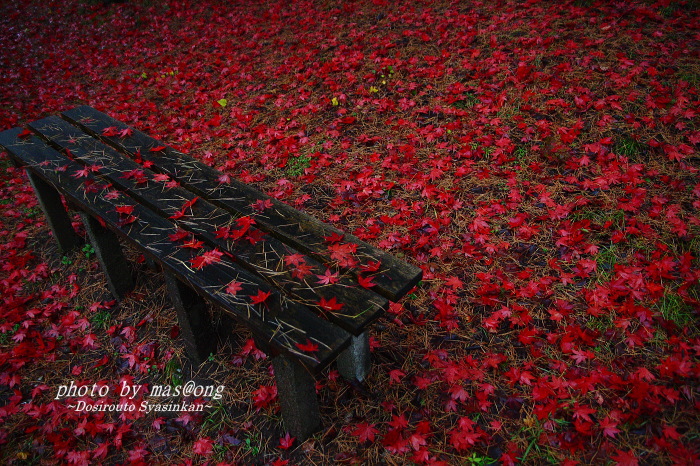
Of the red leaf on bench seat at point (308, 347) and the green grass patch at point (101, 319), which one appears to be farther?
the green grass patch at point (101, 319)

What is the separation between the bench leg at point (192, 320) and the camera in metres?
2.26

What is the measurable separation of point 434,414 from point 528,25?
16.2 ft

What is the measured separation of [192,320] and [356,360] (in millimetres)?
999

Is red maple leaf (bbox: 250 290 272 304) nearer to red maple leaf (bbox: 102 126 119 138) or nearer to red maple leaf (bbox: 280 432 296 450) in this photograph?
red maple leaf (bbox: 280 432 296 450)

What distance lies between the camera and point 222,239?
2186 millimetres

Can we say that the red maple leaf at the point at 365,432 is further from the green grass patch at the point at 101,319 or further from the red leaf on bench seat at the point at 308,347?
the green grass patch at the point at 101,319

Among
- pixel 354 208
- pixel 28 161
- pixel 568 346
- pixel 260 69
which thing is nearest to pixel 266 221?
pixel 354 208

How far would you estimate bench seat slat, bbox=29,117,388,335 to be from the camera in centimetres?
178

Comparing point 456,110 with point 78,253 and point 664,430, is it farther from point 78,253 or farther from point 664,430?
point 78,253

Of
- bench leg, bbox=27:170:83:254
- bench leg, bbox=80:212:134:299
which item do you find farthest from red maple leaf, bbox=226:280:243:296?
bench leg, bbox=27:170:83:254

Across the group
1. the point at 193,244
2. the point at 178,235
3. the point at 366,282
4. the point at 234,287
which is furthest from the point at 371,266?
the point at 178,235

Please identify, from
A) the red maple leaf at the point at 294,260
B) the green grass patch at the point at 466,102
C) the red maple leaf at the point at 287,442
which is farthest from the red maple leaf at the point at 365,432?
the green grass patch at the point at 466,102

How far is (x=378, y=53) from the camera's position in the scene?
5324mm

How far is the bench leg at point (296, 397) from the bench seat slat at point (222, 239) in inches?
11.8
